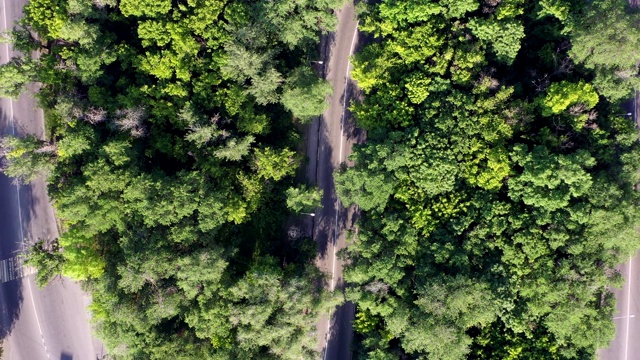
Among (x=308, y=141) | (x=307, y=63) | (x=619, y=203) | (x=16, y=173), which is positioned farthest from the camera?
(x=308, y=141)

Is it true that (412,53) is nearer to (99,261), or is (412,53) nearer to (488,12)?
(488,12)

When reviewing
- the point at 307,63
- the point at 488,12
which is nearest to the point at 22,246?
the point at 307,63

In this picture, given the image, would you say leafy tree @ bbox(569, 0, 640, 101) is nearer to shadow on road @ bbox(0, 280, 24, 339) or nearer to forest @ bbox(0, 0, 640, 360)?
forest @ bbox(0, 0, 640, 360)

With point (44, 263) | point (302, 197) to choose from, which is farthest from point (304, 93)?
point (44, 263)

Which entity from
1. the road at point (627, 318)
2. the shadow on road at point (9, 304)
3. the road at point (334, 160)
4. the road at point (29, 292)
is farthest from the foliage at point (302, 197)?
the road at point (627, 318)

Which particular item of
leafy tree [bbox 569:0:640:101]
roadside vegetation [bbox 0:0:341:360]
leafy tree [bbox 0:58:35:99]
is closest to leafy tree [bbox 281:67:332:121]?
roadside vegetation [bbox 0:0:341:360]

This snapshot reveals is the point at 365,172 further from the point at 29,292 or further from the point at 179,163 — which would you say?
the point at 29,292
